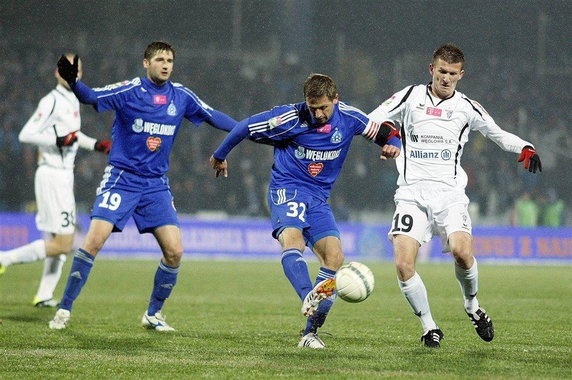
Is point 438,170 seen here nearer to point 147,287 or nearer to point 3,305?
point 3,305

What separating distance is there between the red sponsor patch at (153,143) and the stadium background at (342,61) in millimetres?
14217

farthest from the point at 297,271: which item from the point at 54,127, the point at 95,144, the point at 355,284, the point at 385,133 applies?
the point at 54,127

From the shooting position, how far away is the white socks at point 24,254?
10234 mm

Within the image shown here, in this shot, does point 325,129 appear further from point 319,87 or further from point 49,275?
point 49,275

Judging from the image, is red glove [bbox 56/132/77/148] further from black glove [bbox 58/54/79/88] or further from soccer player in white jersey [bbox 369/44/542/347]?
soccer player in white jersey [bbox 369/44/542/347]

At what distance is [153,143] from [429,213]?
2.60 metres

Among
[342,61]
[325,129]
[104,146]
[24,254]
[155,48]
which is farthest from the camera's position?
[342,61]

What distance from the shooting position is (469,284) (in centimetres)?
761

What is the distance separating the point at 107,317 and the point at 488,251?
15029mm

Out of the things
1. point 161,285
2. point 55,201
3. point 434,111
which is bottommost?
point 161,285

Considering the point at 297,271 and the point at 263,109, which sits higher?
the point at 263,109

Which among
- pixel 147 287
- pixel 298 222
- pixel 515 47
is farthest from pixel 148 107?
pixel 515 47

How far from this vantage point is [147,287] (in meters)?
14.3

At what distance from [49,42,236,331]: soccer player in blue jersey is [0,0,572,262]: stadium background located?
14.1m
